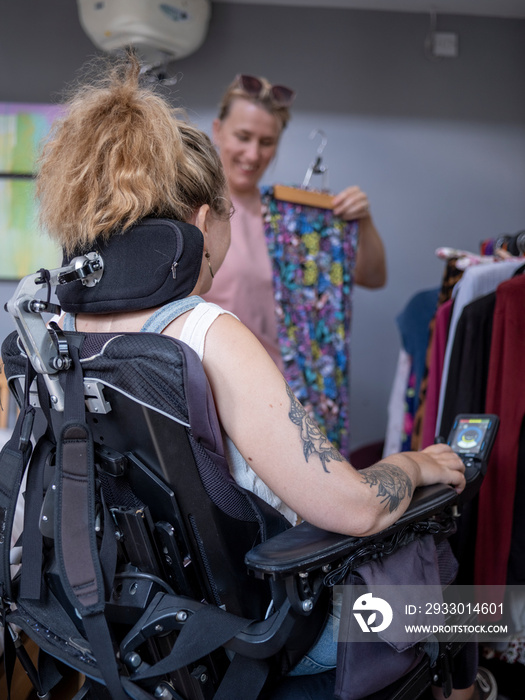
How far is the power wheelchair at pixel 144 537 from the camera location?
892 mm

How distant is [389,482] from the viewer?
1013 mm

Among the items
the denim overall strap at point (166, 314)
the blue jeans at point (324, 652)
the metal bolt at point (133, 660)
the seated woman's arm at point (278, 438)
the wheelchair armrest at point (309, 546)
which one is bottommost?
the blue jeans at point (324, 652)

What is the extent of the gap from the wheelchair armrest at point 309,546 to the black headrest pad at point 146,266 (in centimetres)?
39

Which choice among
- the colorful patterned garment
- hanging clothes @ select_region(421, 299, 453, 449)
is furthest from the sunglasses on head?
hanging clothes @ select_region(421, 299, 453, 449)

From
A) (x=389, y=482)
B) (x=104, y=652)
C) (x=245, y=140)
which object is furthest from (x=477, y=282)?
(x=104, y=652)

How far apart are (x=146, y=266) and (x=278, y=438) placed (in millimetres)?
320

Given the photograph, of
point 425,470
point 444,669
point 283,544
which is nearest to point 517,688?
point 444,669

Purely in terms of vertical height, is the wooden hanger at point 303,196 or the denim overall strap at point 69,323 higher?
the wooden hanger at point 303,196

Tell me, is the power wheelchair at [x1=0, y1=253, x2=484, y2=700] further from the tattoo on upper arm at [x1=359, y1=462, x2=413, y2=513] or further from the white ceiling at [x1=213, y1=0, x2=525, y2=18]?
the white ceiling at [x1=213, y1=0, x2=525, y2=18]

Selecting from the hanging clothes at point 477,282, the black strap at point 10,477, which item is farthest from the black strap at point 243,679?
the hanging clothes at point 477,282

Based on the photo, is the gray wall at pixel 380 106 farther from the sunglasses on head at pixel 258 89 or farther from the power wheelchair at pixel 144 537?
the power wheelchair at pixel 144 537

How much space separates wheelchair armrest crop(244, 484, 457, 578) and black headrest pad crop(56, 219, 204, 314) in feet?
1.29

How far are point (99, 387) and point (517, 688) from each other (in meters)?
1.54

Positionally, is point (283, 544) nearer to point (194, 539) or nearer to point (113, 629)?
point (194, 539)
